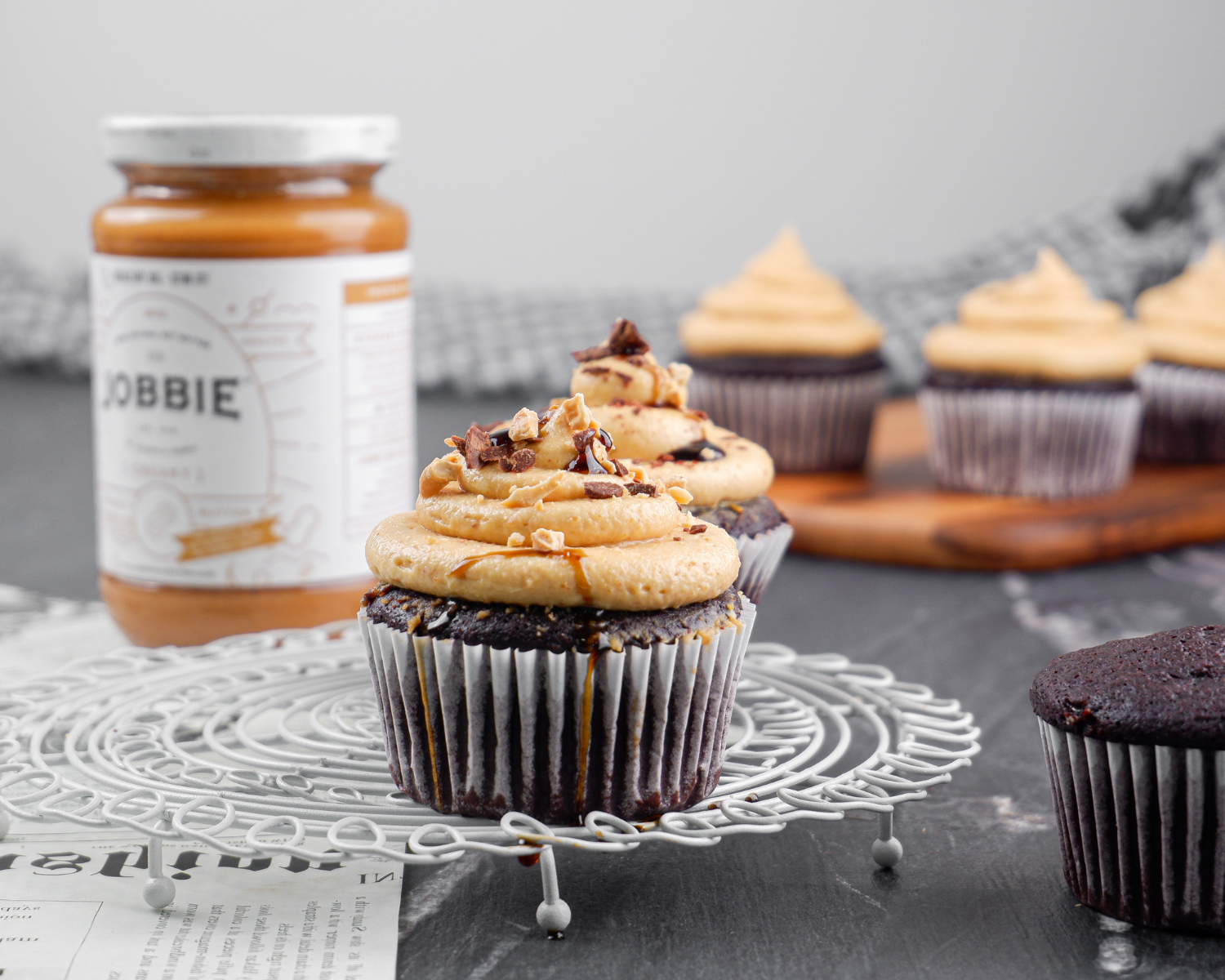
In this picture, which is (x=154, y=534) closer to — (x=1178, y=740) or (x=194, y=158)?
(x=194, y=158)

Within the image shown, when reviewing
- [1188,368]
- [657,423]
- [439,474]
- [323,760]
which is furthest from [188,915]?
[1188,368]

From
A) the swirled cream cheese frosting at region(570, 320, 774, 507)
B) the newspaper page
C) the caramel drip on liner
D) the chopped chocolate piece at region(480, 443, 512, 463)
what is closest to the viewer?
the newspaper page

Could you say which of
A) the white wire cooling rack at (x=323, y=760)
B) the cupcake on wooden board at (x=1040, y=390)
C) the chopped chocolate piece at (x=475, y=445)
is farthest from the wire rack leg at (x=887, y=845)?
the cupcake on wooden board at (x=1040, y=390)

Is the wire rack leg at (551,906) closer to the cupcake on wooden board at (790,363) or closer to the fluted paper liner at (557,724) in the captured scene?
the fluted paper liner at (557,724)

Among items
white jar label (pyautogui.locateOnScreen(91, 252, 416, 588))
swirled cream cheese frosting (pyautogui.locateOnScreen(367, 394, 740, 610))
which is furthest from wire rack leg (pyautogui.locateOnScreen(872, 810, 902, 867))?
white jar label (pyautogui.locateOnScreen(91, 252, 416, 588))

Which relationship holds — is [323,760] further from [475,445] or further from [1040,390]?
[1040,390]

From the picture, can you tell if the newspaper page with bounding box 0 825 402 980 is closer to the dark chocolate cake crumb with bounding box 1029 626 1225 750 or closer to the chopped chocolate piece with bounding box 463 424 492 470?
the chopped chocolate piece with bounding box 463 424 492 470

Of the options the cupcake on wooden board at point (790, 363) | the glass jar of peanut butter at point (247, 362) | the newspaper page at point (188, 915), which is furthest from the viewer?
the cupcake on wooden board at point (790, 363)
